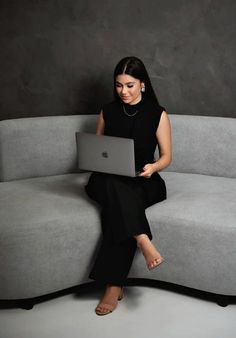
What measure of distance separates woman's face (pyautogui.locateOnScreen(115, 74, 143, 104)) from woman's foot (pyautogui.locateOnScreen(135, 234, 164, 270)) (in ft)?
2.56

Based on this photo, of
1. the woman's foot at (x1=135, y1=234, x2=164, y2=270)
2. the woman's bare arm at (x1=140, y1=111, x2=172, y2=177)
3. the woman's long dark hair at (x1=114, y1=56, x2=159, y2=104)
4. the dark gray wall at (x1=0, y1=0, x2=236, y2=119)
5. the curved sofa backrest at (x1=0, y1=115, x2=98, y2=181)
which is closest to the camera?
the woman's foot at (x1=135, y1=234, x2=164, y2=270)

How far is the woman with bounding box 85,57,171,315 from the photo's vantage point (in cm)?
274

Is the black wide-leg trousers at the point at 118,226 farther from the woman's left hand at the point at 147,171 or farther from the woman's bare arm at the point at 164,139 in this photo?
the woman's bare arm at the point at 164,139

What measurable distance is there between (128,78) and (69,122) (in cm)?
64

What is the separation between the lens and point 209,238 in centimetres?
274

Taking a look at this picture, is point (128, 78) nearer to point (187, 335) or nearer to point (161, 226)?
point (161, 226)

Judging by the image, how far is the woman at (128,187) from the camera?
2738 mm

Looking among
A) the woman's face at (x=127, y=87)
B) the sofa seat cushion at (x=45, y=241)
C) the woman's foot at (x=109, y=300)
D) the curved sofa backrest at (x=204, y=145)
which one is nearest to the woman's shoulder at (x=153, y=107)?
the woman's face at (x=127, y=87)

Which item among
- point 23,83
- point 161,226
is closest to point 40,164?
point 23,83

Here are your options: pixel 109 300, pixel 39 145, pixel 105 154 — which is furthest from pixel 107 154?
pixel 39 145

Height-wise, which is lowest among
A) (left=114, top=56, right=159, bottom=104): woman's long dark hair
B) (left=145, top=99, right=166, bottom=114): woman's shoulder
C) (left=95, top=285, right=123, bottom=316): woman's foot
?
(left=95, top=285, right=123, bottom=316): woman's foot

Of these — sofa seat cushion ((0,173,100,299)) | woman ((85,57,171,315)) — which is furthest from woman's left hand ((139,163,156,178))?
sofa seat cushion ((0,173,100,299))

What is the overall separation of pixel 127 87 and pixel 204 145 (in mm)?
676

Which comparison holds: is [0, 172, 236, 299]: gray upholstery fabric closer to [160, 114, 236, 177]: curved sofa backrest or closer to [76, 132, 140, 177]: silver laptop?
[76, 132, 140, 177]: silver laptop
